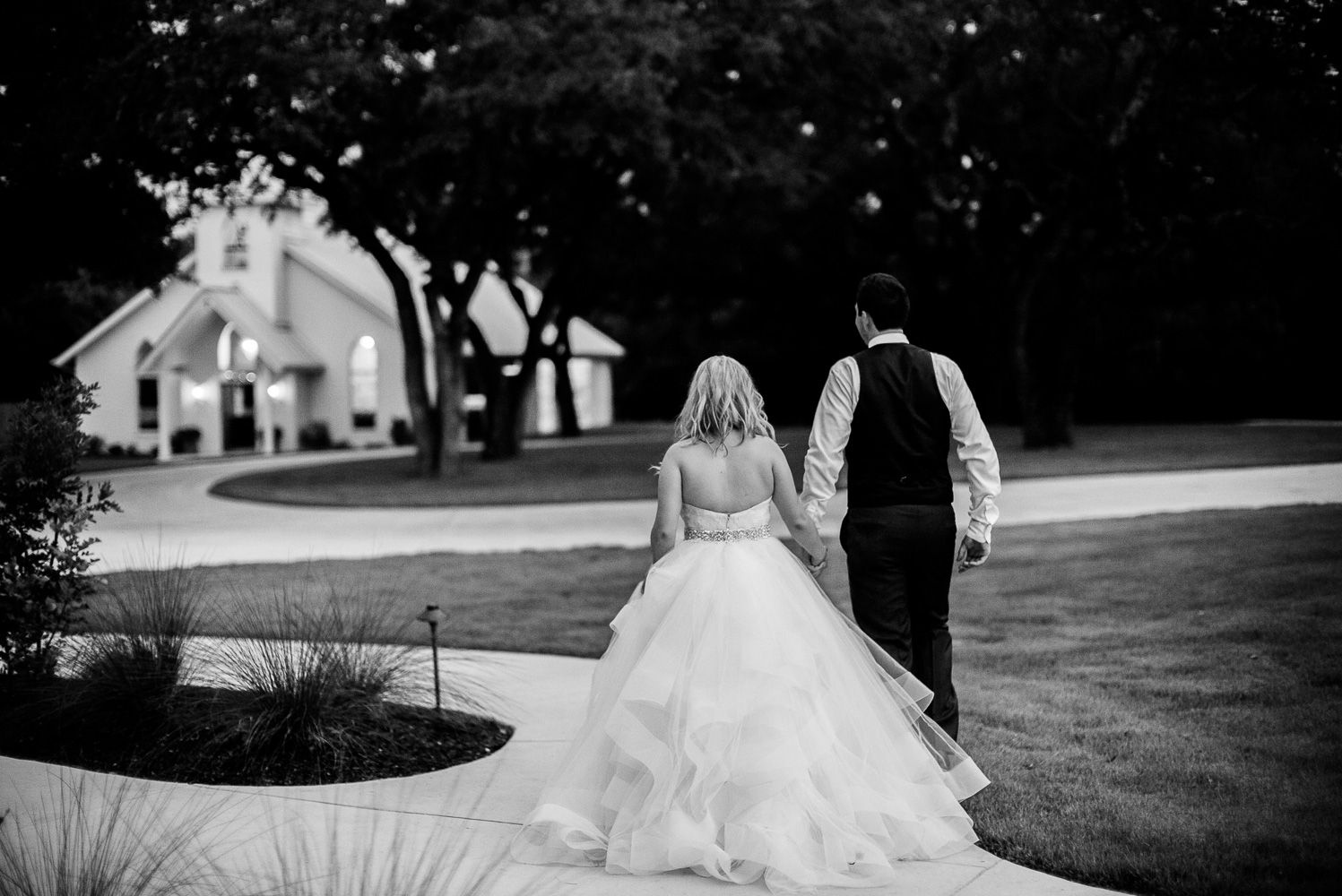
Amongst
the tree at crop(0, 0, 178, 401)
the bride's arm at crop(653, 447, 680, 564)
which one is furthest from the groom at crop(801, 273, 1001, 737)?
the tree at crop(0, 0, 178, 401)

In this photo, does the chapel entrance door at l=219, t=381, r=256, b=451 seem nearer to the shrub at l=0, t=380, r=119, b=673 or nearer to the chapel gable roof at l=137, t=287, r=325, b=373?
the chapel gable roof at l=137, t=287, r=325, b=373

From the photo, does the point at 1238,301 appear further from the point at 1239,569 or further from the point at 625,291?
the point at 1239,569

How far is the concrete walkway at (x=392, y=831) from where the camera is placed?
4496 millimetres

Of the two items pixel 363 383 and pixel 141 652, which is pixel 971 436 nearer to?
pixel 141 652

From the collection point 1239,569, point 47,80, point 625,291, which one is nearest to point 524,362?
point 625,291

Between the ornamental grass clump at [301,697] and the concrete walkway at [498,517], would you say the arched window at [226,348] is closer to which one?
the concrete walkway at [498,517]

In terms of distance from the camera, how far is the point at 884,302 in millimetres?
5805

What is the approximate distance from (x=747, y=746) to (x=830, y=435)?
1531mm

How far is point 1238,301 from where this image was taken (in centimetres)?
3828

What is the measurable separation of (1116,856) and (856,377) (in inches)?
87.9

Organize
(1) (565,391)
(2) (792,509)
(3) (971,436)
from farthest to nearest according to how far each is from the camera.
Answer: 1. (1) (565,391)
2. (3) (971,436)
3. (2) (792,509)

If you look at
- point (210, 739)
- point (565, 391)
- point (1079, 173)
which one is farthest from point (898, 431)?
point (565, 391)

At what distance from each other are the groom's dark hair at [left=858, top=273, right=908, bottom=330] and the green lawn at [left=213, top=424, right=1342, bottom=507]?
1599 centimetres

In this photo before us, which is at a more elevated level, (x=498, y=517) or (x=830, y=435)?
(x=830, y=435)
